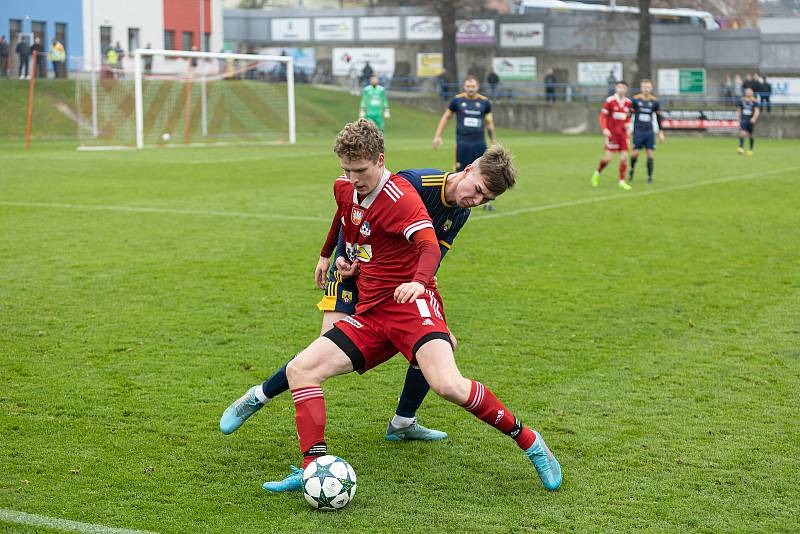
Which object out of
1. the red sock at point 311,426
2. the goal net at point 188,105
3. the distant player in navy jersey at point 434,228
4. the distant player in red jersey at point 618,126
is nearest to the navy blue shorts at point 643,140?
the distant player in red jersey at point 618,126

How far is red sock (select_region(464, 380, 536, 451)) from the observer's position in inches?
195

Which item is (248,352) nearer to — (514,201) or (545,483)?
(545,483)

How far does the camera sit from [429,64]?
58688 millimetres

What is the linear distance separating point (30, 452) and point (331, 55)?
187 feet

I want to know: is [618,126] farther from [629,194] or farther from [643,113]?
[629,194]

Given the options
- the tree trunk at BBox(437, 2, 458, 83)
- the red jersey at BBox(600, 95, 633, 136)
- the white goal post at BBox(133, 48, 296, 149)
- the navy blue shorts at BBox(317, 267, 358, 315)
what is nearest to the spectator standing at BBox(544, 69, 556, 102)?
the tree trunk at BBox(437, 2, 458, 83)

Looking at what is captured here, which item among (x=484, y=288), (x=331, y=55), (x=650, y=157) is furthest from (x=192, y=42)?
(x=484, y=288)

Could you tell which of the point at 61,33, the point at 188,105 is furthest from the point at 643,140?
the point at 61,33

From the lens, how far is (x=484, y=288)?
397 inches

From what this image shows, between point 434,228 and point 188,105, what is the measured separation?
3101cm

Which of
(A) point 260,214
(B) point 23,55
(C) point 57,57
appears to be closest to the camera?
(A) point 260,214

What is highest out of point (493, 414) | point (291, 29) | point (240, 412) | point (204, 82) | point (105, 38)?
point (291, 29)

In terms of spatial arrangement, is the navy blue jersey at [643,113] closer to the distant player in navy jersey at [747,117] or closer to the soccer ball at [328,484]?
the distant player in navy jersey at [747,117]

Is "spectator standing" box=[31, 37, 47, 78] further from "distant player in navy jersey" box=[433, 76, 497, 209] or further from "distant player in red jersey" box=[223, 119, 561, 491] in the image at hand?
"distant player in red jersey" box=[223, 119, 561, 491]
